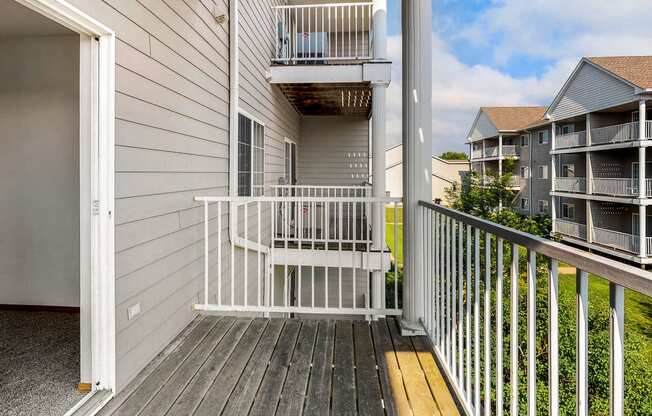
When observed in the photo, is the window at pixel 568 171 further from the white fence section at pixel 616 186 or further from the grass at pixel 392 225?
the grass at pixel 392 225

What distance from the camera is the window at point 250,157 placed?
461 cm

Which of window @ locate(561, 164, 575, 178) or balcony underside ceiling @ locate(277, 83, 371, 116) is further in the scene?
balcony underside ceiling @ locate(277, 83, 371, 116)

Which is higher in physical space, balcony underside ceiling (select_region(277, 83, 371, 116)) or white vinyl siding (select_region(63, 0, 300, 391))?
balcony underside ceiling (select_region(277, 83, 371, 116))

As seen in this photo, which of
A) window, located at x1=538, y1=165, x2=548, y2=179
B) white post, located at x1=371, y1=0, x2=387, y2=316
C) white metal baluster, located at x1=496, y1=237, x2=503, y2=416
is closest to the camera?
white metal baluster, located at x1=496, y1=237, x2=503, y2=416

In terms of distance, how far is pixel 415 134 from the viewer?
270 cm

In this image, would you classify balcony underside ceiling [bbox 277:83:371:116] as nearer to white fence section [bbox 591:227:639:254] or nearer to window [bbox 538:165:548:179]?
window [bbox 538:165:548:179]

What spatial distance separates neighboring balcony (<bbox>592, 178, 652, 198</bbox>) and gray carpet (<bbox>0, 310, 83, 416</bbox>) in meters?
3.06

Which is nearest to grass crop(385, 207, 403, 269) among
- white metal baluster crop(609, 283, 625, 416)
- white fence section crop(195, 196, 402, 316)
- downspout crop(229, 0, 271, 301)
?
white fence section crop(195, 196, 402, 316)

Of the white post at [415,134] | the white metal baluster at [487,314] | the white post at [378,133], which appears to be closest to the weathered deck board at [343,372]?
the white post at [415,134]

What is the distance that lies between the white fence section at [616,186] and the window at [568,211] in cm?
18

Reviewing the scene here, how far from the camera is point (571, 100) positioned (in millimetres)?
2521

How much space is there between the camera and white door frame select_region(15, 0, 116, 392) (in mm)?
1975

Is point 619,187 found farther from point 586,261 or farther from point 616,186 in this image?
point 586,261

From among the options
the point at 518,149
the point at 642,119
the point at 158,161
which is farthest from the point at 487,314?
the point at 518,149
